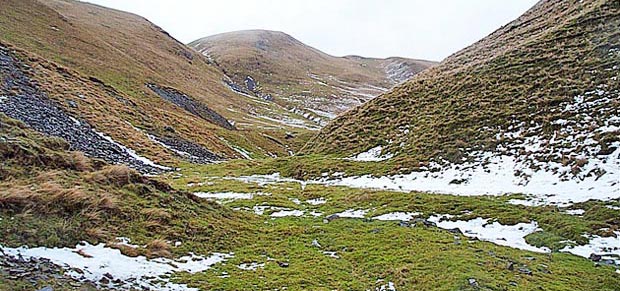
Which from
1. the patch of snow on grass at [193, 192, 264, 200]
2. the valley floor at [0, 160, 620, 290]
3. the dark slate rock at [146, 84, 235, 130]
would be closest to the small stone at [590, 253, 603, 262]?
the valley floor at [0, 160, 620, 290]

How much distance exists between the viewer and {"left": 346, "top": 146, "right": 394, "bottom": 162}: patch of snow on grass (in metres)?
38.9

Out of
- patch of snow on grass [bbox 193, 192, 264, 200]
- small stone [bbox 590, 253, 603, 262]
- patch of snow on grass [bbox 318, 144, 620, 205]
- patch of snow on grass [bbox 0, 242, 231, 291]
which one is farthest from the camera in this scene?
patch of snow on grass [bbox 193, 192, 264, 200]

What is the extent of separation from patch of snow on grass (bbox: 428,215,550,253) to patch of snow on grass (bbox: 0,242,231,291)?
42.7 ft

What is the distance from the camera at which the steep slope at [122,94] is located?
43594mm

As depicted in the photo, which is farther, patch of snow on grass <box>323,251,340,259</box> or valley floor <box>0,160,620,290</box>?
patch of snow on grass <box>323,251,340,259</box>

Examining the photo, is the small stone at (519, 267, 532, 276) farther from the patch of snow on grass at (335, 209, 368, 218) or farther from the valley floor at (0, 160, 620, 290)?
the patch of snow on grass at (335, 209, 368, 218)

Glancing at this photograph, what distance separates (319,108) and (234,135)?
9123 cm

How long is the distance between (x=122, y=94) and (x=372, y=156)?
141 feet

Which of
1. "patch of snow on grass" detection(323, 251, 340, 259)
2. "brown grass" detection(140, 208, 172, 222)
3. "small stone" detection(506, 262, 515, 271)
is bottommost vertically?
"patch of snow on grass" detection(323, 251, 340, 259)

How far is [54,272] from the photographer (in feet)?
34.4

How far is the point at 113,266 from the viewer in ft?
39.7

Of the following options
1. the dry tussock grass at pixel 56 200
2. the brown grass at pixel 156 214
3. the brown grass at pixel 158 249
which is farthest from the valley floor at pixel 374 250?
the brown grass at pixel 156 214

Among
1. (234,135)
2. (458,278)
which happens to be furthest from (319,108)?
(458,278)

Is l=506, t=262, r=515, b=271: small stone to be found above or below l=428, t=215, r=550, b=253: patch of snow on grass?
above
